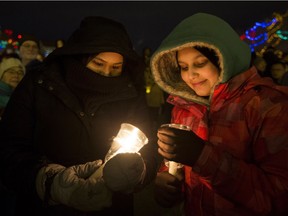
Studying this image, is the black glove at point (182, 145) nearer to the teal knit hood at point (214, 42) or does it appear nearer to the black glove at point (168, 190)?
the black glove at point (168, 190)

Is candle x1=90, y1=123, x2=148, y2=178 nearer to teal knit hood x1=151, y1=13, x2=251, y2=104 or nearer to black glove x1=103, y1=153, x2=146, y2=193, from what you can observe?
black glove x1=103, y1=153, x2=146, y2=193

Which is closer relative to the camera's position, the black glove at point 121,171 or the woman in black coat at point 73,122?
the black glove at point 121,171

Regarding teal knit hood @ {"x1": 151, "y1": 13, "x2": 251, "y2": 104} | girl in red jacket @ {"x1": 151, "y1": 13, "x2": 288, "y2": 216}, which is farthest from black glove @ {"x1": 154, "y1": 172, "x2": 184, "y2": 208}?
teal knit hood @ {"x1": 151, "y1": 13, "x2": 251, "y2": 104}

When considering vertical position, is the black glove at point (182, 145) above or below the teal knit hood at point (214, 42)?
below

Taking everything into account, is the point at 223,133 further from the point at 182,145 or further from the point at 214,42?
the point at 214,42

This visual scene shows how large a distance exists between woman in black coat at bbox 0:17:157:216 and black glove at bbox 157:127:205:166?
13.0 inches

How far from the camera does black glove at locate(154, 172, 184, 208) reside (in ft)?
7.77

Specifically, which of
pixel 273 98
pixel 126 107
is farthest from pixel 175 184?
Answer: pixel 273 98

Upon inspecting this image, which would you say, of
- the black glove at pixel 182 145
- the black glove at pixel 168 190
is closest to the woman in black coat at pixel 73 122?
the black glove at pixel 168 190

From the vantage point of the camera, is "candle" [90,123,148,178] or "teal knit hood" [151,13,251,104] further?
"teal knit hood" [151,13,251,104]

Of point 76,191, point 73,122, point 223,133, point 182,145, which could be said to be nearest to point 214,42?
point 223,133

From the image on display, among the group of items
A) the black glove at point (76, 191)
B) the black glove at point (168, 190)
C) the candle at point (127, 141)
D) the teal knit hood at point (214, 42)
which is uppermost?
the teal knit hood at point (214, 42)

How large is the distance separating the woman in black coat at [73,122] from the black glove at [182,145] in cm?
33

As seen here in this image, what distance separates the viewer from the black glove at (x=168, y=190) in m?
2.37
